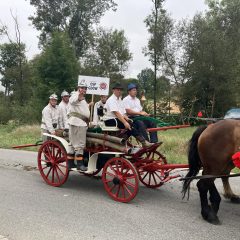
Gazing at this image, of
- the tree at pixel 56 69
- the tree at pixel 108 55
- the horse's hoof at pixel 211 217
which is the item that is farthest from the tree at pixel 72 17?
the horse's hoof at pixel 211 217

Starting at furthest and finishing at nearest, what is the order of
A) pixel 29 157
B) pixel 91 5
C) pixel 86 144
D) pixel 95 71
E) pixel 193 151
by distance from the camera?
pixel 91 5, pixel 95 71, pixel 29 157, pixel 86 144, pixel 193 151

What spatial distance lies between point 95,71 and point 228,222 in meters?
30.8

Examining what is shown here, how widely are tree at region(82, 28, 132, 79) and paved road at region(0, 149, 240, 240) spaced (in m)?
29.1

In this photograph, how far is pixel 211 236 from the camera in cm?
478

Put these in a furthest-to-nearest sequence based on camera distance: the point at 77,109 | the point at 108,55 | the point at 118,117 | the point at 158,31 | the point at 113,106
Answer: the point at 108,55, the point at 158,31, the point at 77,109, the point at 113,106, the point at 118,117

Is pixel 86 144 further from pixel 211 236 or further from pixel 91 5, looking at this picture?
pixel 91 5

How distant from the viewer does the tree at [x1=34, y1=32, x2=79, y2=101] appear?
81.5 feet

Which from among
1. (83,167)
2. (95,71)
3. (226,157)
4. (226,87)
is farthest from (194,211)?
(95,71)

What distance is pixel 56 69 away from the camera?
25000 millimetres

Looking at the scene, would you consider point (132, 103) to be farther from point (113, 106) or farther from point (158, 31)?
point (158, 31)

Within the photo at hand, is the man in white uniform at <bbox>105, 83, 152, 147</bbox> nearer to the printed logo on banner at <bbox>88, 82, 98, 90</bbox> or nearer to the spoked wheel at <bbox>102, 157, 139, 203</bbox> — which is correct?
the spoked wheel at <bbox>102, 157, 139, 203</bbox>

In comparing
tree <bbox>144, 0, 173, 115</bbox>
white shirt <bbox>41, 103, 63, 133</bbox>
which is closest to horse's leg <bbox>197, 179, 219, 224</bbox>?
white shirt <bbox>41, 103, 63, 133</bbox>

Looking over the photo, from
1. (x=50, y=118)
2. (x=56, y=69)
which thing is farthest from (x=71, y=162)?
(x=56, y=69)

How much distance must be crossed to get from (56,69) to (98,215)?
20.4 m
